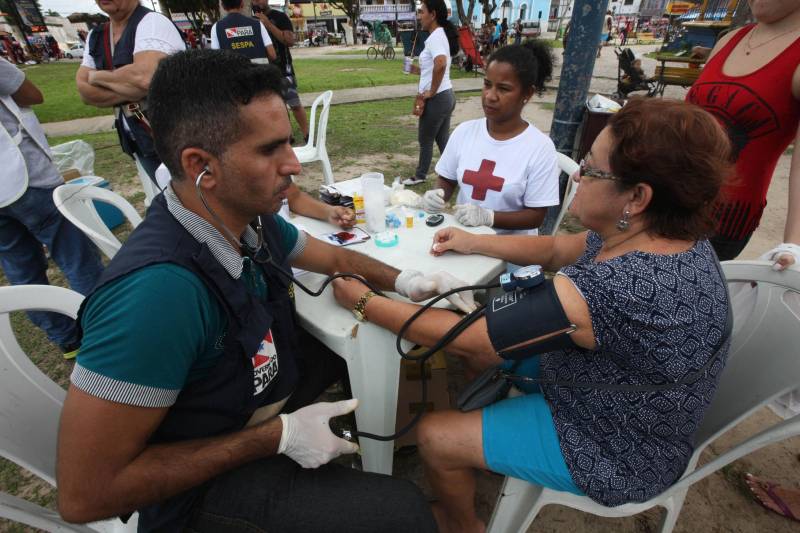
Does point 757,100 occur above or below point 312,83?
above

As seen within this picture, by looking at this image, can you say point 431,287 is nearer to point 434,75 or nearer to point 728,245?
point 728,245

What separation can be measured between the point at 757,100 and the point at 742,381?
1.17 m

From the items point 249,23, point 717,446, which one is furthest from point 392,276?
point 249,23

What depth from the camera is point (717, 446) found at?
1.94 m

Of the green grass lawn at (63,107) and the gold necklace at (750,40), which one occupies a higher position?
the gold necklace at (750,40)

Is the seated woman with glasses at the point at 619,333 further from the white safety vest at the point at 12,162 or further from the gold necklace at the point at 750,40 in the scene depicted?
the white safety vest at the point at 12,162

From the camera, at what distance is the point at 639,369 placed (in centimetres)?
100

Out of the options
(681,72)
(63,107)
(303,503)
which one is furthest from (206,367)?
(63,107)

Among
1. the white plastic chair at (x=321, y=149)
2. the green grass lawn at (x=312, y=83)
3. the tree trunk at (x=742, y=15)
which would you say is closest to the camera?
the white plastic chair at (x=321, y=149)

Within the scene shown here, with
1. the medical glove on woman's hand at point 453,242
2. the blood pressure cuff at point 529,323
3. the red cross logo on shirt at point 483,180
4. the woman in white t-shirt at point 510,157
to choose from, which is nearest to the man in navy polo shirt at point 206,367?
the blood pressure cuff at point 529,323

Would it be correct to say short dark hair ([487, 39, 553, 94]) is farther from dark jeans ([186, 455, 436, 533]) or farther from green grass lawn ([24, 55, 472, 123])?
green grass lawn ([24, 55, 472, 123])

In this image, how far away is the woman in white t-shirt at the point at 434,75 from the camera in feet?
13.5

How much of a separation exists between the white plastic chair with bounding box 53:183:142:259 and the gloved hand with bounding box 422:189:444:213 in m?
1.33

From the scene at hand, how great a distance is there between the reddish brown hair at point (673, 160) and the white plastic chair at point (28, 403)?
1.78 m
